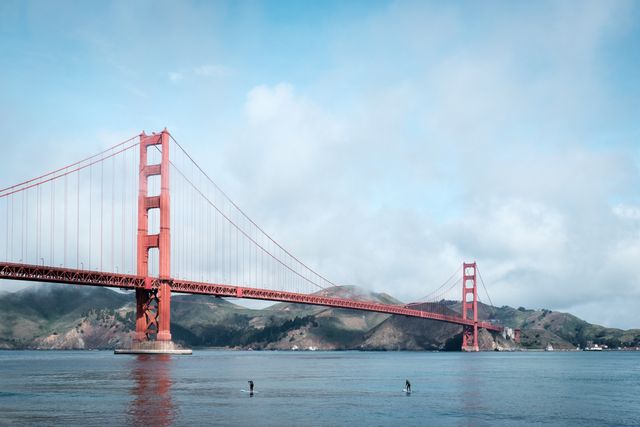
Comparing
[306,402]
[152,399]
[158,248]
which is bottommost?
[306,402]

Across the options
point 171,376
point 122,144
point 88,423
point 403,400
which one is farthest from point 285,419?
point 122,144

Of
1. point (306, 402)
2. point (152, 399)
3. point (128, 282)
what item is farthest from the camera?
point (128, 282)

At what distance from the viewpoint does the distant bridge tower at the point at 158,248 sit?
111000 millimetres

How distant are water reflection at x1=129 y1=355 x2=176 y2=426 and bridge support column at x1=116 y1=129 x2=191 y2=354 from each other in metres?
35.2

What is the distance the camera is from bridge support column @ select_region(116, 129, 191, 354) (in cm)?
11094

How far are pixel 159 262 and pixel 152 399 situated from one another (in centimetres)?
6469

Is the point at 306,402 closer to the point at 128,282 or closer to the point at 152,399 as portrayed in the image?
the point at 152,399

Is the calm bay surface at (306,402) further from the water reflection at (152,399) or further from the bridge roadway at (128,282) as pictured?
the bridge roadway at (128,282)

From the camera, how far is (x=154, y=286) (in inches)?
4382

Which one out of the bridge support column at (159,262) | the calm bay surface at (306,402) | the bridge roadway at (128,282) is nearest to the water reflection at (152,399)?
the calm bay surface at (306,402)

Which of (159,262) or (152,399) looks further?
(159,262)

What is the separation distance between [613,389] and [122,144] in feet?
274

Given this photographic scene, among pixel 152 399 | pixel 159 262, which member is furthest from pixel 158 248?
pixel 152 399

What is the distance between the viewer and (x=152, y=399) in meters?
48.4
